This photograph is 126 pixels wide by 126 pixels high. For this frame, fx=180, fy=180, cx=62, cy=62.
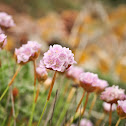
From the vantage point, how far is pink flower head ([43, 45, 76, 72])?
0.95 ft

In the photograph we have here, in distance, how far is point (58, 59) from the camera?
0.29 metres

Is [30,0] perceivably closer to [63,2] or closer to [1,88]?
[63,2]

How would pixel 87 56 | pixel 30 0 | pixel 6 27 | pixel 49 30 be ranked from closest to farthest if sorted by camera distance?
pixel 6 27 < pixel 87 56 < pixel 49 30 < pixel 30 0

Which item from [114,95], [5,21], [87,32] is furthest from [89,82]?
[87,32]

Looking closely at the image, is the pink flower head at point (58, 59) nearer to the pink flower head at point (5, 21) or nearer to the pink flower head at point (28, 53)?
the pink flower head at point (28, 53)

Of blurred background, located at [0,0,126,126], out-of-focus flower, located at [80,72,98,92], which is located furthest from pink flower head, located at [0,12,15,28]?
blurred background, located at [0,0,126,126]

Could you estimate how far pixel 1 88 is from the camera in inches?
21.0

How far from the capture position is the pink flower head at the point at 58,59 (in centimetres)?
29

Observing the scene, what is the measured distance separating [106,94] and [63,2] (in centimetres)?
457

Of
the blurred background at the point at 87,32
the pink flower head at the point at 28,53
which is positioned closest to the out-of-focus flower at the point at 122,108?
the pink flower head at the point at 28,53

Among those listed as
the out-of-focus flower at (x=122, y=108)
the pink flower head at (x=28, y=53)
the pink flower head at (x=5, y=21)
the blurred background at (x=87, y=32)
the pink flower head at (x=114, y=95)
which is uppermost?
the blurred background at (x=87, y=32)

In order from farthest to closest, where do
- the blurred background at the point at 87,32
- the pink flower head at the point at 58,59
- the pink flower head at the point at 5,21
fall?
the blurred background at the point at 87,32
the pink flower head at the point at 5,21
the pink flower head at the point at 58,59

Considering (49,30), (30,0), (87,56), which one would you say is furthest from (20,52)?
(30,0)

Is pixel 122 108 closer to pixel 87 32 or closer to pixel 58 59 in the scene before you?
pixel 58 59
